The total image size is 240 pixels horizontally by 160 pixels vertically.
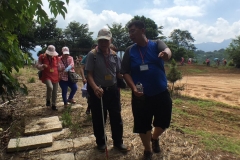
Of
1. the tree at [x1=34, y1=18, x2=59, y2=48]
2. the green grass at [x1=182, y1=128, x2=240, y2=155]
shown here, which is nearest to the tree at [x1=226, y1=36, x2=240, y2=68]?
the tree at [x1=34, y1=18, x2=59, y2=48]

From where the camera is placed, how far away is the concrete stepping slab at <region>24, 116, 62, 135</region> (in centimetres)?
388

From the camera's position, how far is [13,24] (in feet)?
7.32

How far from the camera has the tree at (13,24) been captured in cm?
172

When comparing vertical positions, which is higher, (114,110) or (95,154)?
(114,110)

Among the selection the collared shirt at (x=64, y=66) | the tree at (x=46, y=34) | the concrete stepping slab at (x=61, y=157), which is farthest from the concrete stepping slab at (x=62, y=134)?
the tree at (x=46, y=34)

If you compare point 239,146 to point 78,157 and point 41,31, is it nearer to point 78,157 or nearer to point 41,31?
point 78,157

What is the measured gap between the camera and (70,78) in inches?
210

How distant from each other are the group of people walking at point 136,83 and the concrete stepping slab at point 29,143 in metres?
0.83

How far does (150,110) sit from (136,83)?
1.26 ft

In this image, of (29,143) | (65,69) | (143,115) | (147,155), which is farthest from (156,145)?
(65,69)

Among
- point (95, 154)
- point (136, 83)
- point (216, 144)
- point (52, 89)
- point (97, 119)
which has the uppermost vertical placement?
point (136, 83)

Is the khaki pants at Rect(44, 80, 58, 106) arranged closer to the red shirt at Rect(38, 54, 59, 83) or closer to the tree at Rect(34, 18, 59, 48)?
the red shirt at Rect(38, 54, 59, 83)

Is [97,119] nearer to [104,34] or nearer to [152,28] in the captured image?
[104,34]

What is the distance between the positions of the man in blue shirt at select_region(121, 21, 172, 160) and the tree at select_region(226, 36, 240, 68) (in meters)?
27.4
